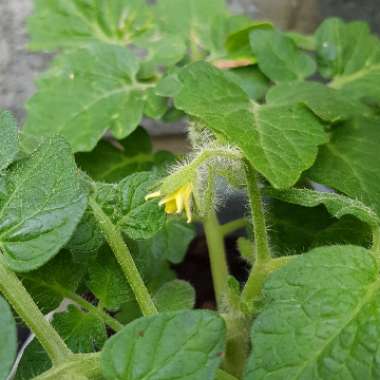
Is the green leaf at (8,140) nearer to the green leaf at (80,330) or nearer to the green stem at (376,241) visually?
the green leaf at (80,330)

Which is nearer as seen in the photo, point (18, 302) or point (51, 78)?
point (18, 302)

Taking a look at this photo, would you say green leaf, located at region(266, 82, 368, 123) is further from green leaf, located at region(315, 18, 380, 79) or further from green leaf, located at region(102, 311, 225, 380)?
green leaf, located at region(102, 311, 225, 380)

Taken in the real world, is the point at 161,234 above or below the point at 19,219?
below

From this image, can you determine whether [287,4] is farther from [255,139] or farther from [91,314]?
[91,314]

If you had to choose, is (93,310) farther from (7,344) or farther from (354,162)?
(354,162)

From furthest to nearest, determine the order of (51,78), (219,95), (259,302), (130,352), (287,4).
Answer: (287,4), (51,78), (219,95), (259,302), (130,352)

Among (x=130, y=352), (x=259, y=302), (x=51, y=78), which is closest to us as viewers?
(x=130, y=352)

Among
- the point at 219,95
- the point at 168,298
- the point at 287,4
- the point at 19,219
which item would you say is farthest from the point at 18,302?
the point at 287,4

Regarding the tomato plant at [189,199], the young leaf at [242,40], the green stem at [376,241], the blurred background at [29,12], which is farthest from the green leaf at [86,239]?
the blurred background at [29,12]

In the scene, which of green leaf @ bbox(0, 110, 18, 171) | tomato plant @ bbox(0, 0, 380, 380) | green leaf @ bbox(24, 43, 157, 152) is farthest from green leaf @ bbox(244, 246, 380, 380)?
green leaf @ bbox(24, 43, 157, 152)
